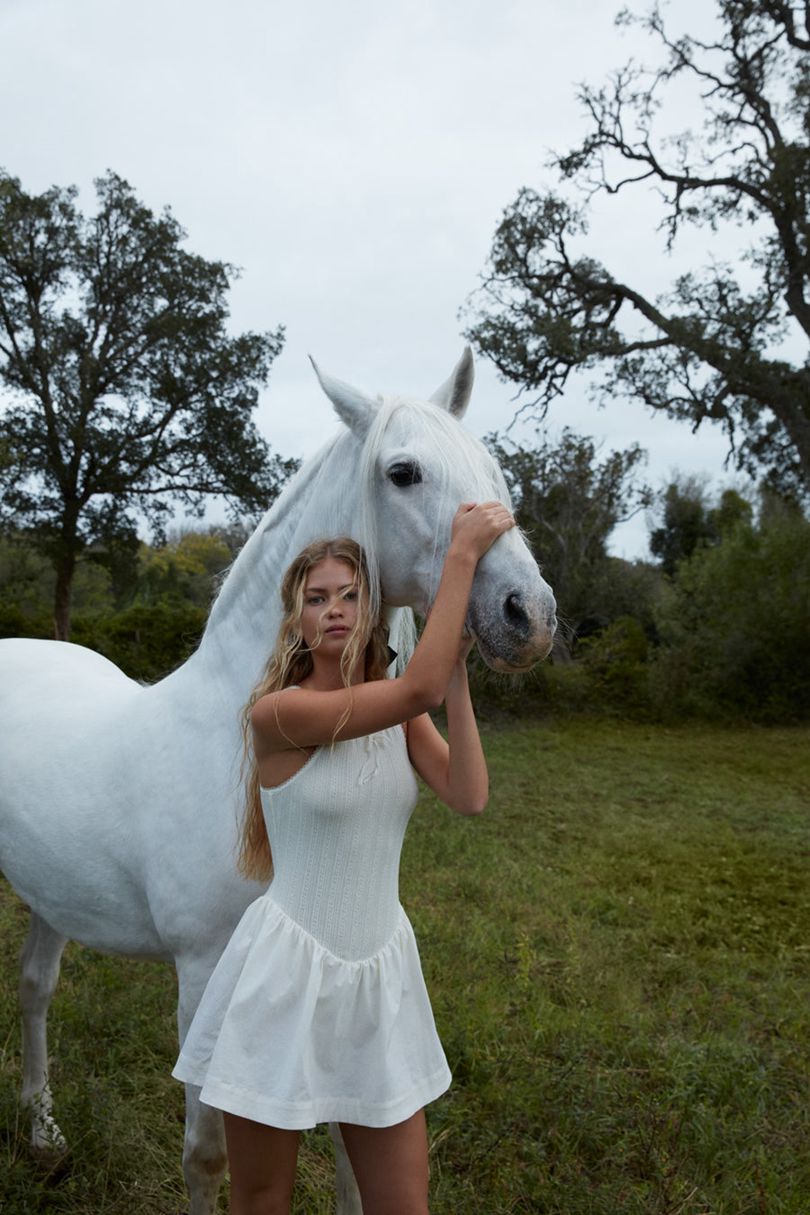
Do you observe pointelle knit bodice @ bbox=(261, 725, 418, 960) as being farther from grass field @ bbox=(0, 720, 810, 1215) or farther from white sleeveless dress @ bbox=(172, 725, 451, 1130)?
grass field @ bbox=(0, 720, 810, 1215)

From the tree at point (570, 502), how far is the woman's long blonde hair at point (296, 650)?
16560 millimetres

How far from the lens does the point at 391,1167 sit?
4.41 ft

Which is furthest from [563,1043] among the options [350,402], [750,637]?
[750,637]

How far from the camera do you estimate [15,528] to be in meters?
14.1

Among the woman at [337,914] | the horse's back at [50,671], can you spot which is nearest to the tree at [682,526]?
the horse's back at [50,671]

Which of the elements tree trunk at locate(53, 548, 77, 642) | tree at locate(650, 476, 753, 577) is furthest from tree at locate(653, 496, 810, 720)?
tree trunk at locate(53, 548, 77, 642)

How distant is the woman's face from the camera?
1473 millimetres

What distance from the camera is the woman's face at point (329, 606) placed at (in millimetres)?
1473

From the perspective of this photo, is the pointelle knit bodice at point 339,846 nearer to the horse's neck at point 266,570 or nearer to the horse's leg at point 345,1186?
the horse's neck at point 266,570

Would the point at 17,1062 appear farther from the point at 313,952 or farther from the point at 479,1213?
the point at 313,952

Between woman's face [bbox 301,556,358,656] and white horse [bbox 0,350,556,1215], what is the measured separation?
0.11 m

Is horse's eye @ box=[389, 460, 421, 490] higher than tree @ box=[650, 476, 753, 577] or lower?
lower

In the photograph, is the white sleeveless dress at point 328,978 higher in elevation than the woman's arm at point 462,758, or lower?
lower

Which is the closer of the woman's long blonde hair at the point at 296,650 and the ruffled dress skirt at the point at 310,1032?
the ruffled dress skirt at the point at 310,1032
